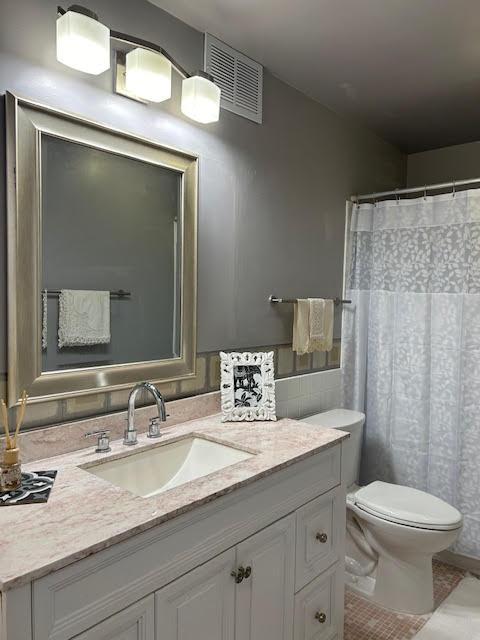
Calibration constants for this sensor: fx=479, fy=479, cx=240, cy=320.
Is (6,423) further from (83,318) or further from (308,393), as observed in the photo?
(308,393)

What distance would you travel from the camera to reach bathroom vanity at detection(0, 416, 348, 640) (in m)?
Answer: 0.91

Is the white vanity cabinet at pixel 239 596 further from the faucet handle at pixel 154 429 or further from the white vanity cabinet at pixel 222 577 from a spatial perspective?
the faucet handle at pixel 154 429

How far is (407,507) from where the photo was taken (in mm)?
2055

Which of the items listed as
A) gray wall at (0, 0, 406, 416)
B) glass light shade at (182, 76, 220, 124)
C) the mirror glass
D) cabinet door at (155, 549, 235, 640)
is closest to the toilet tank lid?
gray wall at (0, 0, 406, 416)

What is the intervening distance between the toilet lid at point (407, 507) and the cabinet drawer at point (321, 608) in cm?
38

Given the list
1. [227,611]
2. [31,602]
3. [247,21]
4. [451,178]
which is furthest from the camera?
[451,178]

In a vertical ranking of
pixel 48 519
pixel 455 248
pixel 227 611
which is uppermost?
pixel 455 248

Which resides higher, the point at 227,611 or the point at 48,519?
the point at 48,519

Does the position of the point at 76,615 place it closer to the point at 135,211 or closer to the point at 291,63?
the point at 135,211

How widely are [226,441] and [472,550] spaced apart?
5.20 ft

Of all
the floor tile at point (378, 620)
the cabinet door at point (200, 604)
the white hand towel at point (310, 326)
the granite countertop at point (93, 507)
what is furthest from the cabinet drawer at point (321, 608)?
the white hand towel at point (310, 326)

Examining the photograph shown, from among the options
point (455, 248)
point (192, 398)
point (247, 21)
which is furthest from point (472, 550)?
point (247, 21)

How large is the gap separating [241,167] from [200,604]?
162 cm

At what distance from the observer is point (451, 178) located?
10.5ft
